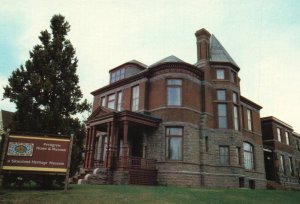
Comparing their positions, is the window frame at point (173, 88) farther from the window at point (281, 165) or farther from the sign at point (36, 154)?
the window at point (281, 165)

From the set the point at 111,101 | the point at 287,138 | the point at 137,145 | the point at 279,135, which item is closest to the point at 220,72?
the point at 137,145

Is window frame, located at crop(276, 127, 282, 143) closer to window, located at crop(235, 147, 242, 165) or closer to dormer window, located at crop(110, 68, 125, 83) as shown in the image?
window, located at crop(235, 147, 242, 165)

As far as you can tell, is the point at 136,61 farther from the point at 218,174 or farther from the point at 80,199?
the point at 80,199

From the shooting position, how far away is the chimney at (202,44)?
23841 mm

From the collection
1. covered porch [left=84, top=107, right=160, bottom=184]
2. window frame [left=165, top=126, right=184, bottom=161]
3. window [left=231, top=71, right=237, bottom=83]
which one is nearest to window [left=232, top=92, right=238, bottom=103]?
window [left=231, top=71, right=237, bottom=83]

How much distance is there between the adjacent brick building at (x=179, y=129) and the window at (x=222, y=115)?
86 millimetres

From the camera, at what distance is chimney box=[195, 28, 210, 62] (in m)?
23.8

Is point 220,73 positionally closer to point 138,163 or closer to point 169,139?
point 169,139

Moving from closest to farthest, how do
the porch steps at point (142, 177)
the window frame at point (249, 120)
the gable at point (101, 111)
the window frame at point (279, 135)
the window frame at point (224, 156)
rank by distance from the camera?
1. the porch steps at point (142, 177)
2. the gable at point (101, 111)
3. the window frame at point (224, 156)
4. the window frame at point (249, 120)
5. the window frame at point (279, 135)

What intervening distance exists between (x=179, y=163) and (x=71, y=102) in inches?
353

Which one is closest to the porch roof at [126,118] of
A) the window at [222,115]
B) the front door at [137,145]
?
the front door at [137,145]

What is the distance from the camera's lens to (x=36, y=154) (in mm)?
10734

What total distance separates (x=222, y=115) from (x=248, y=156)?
577 centimetres

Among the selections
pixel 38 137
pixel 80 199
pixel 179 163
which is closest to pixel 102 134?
pixel 179 163
